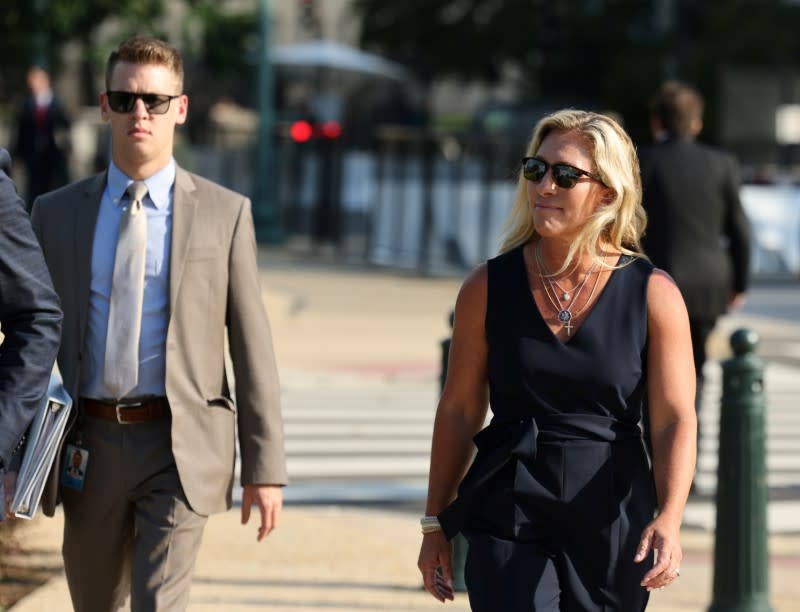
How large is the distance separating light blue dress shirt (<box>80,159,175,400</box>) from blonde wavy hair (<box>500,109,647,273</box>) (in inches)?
37.3

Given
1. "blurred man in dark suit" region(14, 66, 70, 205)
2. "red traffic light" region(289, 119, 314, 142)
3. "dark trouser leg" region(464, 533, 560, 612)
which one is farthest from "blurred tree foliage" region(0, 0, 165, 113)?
"dark trouser leg" region(464, 533, 560, 612)

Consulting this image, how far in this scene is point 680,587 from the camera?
23.8 ft

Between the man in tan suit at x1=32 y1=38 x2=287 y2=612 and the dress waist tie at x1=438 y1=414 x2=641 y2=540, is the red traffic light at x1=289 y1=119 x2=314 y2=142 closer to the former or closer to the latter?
the man in tan suit at x1=32 y1=38 x2=287 y2=612

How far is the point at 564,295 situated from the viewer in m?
4.09

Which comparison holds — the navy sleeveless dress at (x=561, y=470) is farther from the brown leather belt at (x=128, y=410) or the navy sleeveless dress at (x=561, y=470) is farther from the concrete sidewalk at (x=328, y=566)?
the concrete sidewalk at (x=328, y=566)

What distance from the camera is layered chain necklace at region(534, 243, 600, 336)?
4.05 meters

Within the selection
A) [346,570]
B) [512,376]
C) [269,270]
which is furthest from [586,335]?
[269,270]

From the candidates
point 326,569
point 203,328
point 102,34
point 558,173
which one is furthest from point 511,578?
point 102,34

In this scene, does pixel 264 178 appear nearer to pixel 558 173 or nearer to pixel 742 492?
pixel 742 492

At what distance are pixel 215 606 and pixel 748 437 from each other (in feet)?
6.76

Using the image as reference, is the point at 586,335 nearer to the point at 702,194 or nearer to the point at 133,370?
the point at 133,370

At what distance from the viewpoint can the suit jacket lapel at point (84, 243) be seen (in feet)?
15.1

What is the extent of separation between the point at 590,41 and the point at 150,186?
44.1m

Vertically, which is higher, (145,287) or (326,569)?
(145,287)
